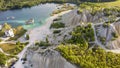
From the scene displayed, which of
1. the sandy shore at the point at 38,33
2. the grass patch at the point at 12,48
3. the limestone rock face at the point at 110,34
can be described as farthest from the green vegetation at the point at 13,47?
the limestone rock face at the point at 110,34

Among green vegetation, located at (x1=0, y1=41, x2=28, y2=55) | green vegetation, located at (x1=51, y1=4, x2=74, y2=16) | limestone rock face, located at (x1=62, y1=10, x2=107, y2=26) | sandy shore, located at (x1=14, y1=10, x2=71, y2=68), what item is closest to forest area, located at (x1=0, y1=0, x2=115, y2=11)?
green vegetation, located at (x1=51, y1=4, x2=74, y2=16)

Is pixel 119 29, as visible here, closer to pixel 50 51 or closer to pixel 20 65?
pixel 50 51

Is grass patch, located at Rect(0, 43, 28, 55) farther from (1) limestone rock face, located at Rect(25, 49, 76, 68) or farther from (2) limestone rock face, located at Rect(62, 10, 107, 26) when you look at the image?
(2) limestone rock face, located at Rect(62, 10, 107, 26)

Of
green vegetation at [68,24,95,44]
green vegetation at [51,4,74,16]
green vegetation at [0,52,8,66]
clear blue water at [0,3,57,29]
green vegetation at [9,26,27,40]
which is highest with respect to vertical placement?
green vegetation at [68,24,95,44]

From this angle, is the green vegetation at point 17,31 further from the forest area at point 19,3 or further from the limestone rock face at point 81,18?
the forest area at point 19,3

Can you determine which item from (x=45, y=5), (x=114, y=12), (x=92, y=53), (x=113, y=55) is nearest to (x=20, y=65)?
(x=92, y=53)

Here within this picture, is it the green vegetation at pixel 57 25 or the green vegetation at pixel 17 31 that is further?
the green vegetation at pixel 57 25
